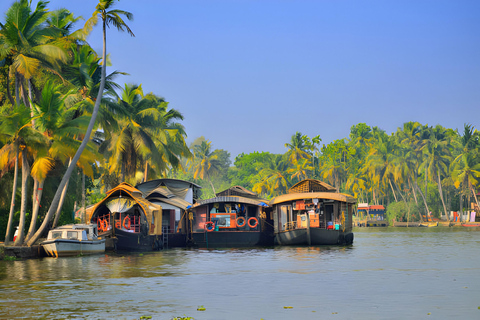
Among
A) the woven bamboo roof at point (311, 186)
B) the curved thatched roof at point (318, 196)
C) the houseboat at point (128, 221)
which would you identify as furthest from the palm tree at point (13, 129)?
the woven bamboo roof at point (311, 186)

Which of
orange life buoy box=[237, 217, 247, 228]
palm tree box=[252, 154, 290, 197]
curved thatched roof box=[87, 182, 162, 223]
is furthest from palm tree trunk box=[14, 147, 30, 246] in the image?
palm tree box=[252, 154, 290, 197]

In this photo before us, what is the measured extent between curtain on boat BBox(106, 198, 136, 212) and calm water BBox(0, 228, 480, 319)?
887cm

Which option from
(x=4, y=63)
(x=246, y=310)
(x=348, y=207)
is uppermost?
(x=4, y=63)

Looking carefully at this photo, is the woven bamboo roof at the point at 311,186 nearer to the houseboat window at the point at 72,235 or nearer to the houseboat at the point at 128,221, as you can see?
the houseboat at the point at 128,221

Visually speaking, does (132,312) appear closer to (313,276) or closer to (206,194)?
(313,276)

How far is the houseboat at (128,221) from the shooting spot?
41.6 meters

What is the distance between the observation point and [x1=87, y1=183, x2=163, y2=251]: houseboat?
41.6 meters

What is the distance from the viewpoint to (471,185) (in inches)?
3748

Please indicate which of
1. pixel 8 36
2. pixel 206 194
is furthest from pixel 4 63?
pixel 206 194

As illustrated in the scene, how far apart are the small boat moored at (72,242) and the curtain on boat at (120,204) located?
209 inches

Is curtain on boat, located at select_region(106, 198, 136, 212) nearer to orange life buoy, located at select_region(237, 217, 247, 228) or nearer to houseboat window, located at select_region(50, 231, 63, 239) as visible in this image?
houseboat window, located at select_region(50, 231, 63, 239)

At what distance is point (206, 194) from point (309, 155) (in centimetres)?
3503

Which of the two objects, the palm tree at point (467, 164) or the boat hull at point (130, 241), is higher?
the palm tree at point (467, 164)

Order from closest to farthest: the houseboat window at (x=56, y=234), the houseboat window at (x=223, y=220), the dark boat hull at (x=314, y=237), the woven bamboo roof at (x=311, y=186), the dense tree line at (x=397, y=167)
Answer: the houseboat window at (x=56, y=234), the dark boat hull at (x=314, y=237), the houseboat window at (x=223, y=220), the woven bamboo roof at (x=311, y=186), the dense tree line at (x=397, y=167)
